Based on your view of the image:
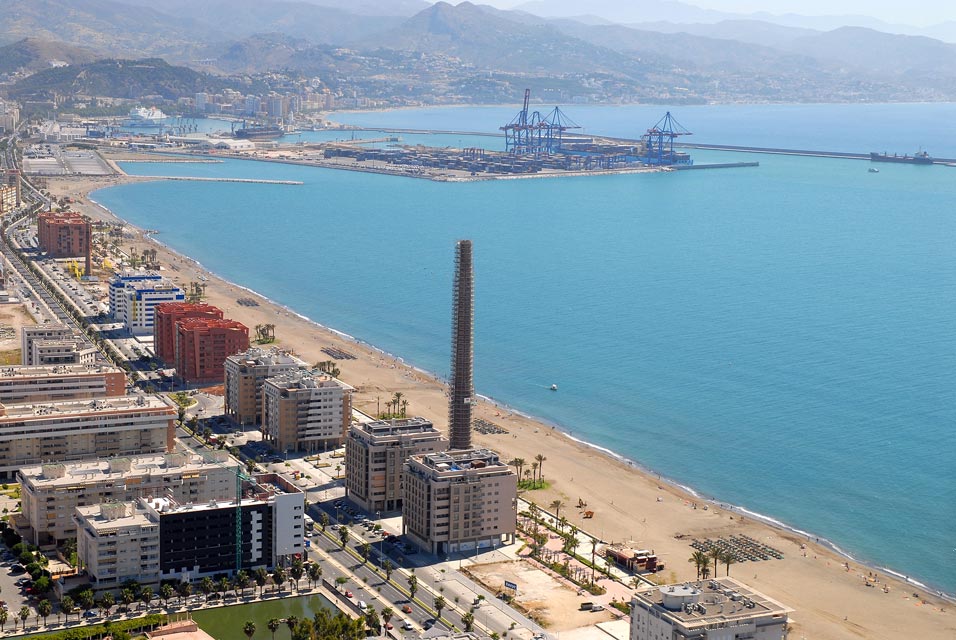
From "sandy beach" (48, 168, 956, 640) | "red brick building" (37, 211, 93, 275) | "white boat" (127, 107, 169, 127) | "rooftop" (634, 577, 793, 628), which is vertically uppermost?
"white boat" (127, 107, 169, 127)

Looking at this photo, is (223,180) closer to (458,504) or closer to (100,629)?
(458,504)

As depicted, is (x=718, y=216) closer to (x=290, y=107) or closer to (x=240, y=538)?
(x=240, y=538)

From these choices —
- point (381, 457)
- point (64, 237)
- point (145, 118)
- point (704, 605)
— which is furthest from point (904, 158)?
point (704, 605)

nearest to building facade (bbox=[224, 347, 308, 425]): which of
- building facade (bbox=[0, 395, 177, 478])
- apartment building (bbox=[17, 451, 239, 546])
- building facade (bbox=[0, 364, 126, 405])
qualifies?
building facade (bbox=[0, 364, 126, 405])

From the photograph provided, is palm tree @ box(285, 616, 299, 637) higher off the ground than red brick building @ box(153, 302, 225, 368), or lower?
lower

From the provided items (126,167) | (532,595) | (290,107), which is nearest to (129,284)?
(532,595)

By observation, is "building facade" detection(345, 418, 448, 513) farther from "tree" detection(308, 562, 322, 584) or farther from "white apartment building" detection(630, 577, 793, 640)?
"white apartment building" detection(630, 577, 793, 640)
